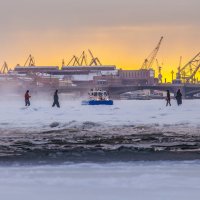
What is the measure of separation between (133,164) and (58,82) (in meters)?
187

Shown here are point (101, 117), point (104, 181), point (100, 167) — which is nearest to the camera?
point (104, 181)

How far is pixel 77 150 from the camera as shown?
13.6 metres

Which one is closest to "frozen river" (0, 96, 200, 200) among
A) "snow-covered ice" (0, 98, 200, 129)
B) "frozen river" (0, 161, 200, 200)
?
"frozen river" (0, 161, 200, 200)

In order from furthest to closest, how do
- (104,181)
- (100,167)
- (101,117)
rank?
1. (101,117)
2. (100,167)
3. (104,181)

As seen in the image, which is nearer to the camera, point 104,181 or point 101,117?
point 104,181

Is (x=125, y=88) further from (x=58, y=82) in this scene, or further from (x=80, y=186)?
(x=80, y=186)

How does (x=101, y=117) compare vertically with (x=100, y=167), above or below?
below

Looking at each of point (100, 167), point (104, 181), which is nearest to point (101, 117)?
point (100, 167)

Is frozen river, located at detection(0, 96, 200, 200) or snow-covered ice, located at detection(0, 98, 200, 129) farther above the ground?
frozen river, located at detection(0, 96, 200, 200)

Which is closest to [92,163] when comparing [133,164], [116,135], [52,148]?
[133,164]

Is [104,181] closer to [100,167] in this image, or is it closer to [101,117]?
[100,167]

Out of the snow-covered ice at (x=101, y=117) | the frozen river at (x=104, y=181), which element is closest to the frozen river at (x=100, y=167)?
the frozen river at (x=104, y=181)

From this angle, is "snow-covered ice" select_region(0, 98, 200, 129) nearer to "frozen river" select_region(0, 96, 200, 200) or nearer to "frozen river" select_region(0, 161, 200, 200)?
"frozen river" select_region(0, 96, 200, 200)

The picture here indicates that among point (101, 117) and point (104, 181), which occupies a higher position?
point (104, 181)
